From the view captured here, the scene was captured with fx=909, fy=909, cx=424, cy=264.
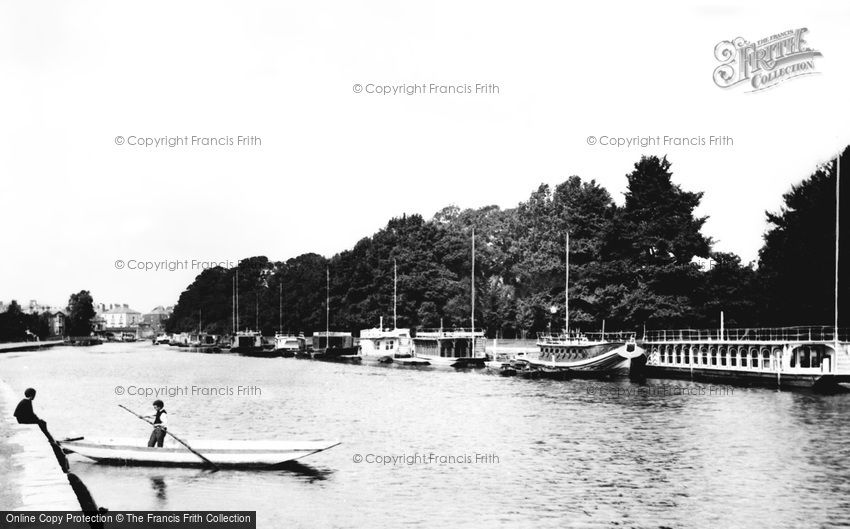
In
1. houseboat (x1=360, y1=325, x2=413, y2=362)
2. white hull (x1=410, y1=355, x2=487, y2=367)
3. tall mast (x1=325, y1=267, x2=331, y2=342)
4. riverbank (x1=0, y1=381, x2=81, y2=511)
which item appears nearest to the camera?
riverbank (x1=0, y1=381, x2=81, y2=511)

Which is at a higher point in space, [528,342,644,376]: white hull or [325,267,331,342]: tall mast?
[325,267,331,342]: tall mast

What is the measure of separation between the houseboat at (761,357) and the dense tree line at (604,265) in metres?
2.92

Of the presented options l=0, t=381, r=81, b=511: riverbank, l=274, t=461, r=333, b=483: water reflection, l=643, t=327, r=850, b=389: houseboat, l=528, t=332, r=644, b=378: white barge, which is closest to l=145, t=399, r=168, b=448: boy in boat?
l=0, t=381, r=81, b=511: riverbank

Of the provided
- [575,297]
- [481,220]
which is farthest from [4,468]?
[481,220]

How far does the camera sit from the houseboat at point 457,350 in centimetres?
11062

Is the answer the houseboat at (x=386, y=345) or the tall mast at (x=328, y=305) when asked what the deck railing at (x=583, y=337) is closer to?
the houseboat at (x=386, y=345)

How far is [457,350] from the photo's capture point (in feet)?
376

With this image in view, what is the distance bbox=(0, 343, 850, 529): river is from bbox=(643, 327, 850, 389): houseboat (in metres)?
4.29

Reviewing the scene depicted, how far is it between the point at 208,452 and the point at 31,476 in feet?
36.4

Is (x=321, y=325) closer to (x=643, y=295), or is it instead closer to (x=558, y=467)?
(x=643, y=295)

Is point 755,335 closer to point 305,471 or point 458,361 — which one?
point 458,361

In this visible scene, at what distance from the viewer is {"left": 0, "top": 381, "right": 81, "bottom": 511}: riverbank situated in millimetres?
20844

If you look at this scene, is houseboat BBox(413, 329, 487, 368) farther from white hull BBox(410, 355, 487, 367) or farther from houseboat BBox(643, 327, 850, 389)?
houseboat BBox(643, 327, 850, 389)

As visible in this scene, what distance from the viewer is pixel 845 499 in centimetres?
3209
